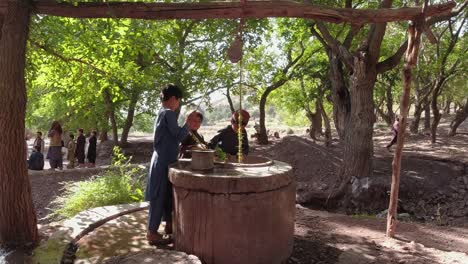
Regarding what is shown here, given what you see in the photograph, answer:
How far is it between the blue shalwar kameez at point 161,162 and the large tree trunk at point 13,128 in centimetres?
128

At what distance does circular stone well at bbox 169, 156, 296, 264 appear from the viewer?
3688 millimetres

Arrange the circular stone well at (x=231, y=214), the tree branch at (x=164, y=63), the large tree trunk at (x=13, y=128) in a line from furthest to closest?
the tree branch at (x=164, y=63) < the large tree trunk at (x=13, y=128) < the circular stone well at (x=231, y=214)

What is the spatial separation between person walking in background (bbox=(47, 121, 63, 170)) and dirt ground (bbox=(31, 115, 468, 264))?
1.47 meters

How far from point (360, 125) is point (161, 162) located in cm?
668

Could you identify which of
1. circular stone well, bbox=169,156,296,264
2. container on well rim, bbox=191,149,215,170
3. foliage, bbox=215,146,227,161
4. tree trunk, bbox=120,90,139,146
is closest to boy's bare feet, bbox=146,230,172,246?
circular stone well, bbox=169,156,296,264

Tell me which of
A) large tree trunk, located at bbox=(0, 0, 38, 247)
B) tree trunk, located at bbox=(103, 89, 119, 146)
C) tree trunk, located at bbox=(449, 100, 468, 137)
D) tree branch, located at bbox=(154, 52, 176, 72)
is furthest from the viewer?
tree trunk, located at bbox=(449, 100, 468, 137)

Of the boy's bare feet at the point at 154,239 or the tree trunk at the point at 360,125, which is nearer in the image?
the boy's bare feet at the point at 154,239

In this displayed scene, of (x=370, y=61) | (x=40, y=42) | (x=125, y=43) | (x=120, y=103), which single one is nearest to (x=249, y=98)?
(x=120, y=103)

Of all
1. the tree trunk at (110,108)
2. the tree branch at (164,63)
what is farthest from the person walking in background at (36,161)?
the tree branch at (164,63)

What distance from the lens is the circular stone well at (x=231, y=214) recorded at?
12.1 feet

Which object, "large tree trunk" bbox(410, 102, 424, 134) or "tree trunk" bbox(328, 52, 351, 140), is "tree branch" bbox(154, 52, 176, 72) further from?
"large tree trunk" bbox(410, 102, 424, 134)

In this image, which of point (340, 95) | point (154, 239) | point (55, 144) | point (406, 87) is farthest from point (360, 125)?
point (55, 144)

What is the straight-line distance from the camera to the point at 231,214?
3691mm

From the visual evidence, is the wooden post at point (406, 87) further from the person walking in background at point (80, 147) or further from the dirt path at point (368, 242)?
the person walking in background at point (80, 147)
